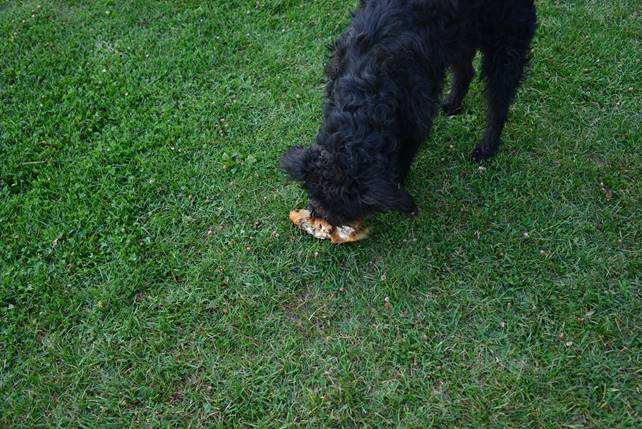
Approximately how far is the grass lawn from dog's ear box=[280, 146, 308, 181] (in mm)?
703

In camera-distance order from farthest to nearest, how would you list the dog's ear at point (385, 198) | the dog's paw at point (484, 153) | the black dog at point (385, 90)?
the dog's paw at point (484, 153)
the black dog at point (385, 90)
the dog's ear at point (385, 198)

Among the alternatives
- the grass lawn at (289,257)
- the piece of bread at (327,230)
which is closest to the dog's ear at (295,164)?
the piece of bread at (327,230)

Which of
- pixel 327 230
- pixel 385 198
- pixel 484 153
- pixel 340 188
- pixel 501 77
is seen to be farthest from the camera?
pixel 484 153

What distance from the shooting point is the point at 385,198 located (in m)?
2.91

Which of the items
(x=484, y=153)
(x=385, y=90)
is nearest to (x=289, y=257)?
(x=385, y=90)

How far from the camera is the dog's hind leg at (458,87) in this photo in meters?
4.16

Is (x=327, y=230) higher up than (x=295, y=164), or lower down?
lower down

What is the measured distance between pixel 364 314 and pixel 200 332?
3.65 feet

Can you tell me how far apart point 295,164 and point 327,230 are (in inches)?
24.8

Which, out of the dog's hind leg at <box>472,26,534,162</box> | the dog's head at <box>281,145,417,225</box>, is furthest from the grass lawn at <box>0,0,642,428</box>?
the dog's head at <box>281,145,417,225</box>

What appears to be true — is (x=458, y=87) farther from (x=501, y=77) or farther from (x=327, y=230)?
(x=327, y=230)

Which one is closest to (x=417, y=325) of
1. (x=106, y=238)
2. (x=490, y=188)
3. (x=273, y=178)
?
(x=490, y=188)

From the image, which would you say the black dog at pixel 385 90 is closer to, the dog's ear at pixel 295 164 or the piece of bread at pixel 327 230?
the dog's ear at pixel 295 164

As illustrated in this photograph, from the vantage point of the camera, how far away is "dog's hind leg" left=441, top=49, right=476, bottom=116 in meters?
4.16
